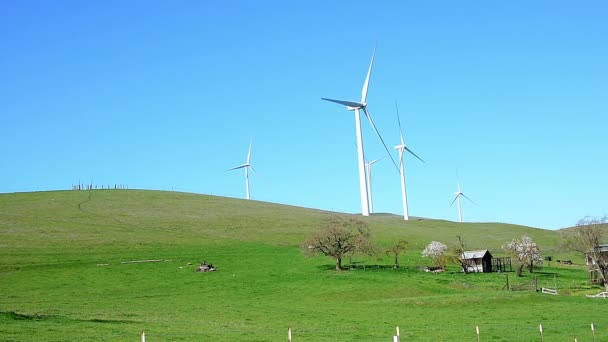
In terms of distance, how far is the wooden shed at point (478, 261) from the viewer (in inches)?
3066

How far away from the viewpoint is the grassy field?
35.6 metres

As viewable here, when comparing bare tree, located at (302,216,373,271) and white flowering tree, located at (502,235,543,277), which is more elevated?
bare tree, located at (302,216,373,271)

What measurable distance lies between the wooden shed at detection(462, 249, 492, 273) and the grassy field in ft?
7.17

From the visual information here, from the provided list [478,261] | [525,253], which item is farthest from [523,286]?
[478,261]

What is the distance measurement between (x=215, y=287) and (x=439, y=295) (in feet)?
60.4

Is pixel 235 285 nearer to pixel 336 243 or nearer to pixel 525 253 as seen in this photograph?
pixel 336 243

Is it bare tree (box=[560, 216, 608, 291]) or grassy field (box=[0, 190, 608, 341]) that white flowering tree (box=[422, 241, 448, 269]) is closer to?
grassy field (box=[0, 190, 608, 341])

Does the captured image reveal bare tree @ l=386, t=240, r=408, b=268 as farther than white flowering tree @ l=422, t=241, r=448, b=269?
Yes

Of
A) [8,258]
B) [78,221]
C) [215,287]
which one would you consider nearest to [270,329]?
[215,287]

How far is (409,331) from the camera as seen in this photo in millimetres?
35656

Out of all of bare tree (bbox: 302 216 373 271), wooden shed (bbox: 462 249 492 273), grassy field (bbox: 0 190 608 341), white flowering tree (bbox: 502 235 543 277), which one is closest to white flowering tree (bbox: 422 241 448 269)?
grassy field (bbox: 0 190 608 341)

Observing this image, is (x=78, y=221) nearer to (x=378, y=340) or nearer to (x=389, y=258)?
(x=389, y=258)

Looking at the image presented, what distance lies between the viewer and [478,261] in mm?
78188

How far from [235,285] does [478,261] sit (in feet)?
96.5
